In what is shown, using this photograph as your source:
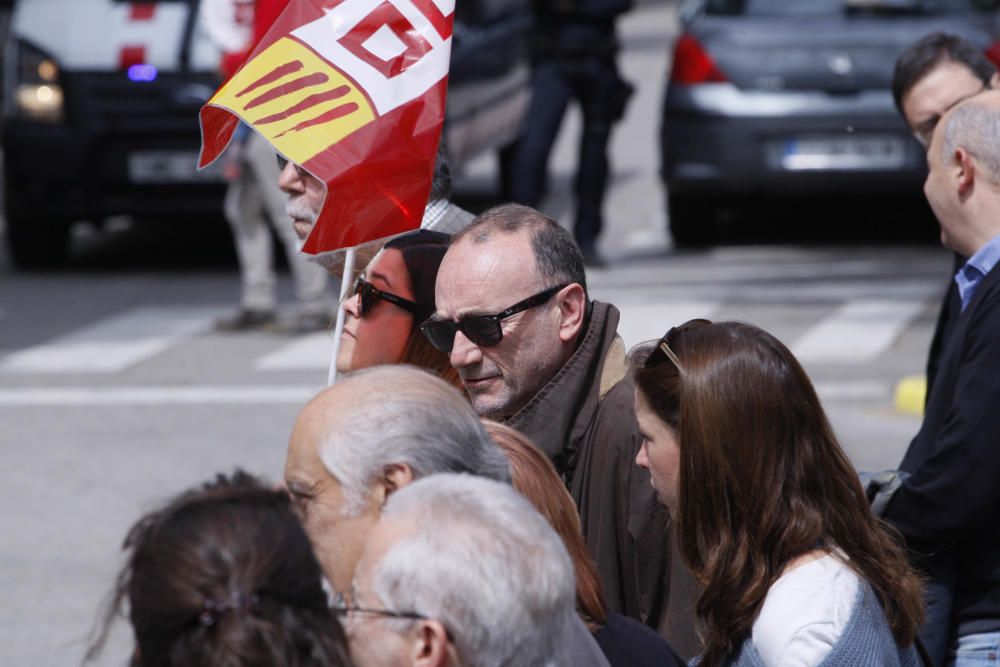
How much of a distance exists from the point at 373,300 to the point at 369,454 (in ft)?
4.75

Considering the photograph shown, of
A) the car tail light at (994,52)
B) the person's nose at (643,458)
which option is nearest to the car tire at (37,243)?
the car tail light at (994,52)

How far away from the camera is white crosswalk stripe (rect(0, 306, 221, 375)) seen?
9602 millimetres

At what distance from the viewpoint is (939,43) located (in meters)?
5.86

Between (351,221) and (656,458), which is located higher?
(351,221)

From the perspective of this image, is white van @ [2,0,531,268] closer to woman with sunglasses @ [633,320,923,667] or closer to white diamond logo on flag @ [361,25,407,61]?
white diamond logo on flag @ [361,25,407,61]

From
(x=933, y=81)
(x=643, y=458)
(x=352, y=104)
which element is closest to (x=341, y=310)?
(x=352, y=104)

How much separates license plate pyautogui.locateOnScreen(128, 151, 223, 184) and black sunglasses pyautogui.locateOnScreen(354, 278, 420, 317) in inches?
281

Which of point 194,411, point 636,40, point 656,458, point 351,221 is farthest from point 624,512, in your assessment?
point 636,40

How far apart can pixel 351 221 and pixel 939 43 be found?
266cm

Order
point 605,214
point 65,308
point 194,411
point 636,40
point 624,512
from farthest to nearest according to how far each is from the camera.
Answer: point 636,40 < point 605,214 < point 65,308 < point 194,411 < point 624,512

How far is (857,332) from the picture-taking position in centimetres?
977

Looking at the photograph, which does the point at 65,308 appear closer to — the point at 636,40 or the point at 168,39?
the point at 168,39

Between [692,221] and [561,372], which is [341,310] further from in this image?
[692,221]

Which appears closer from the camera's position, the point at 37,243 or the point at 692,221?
the point at 37,243
